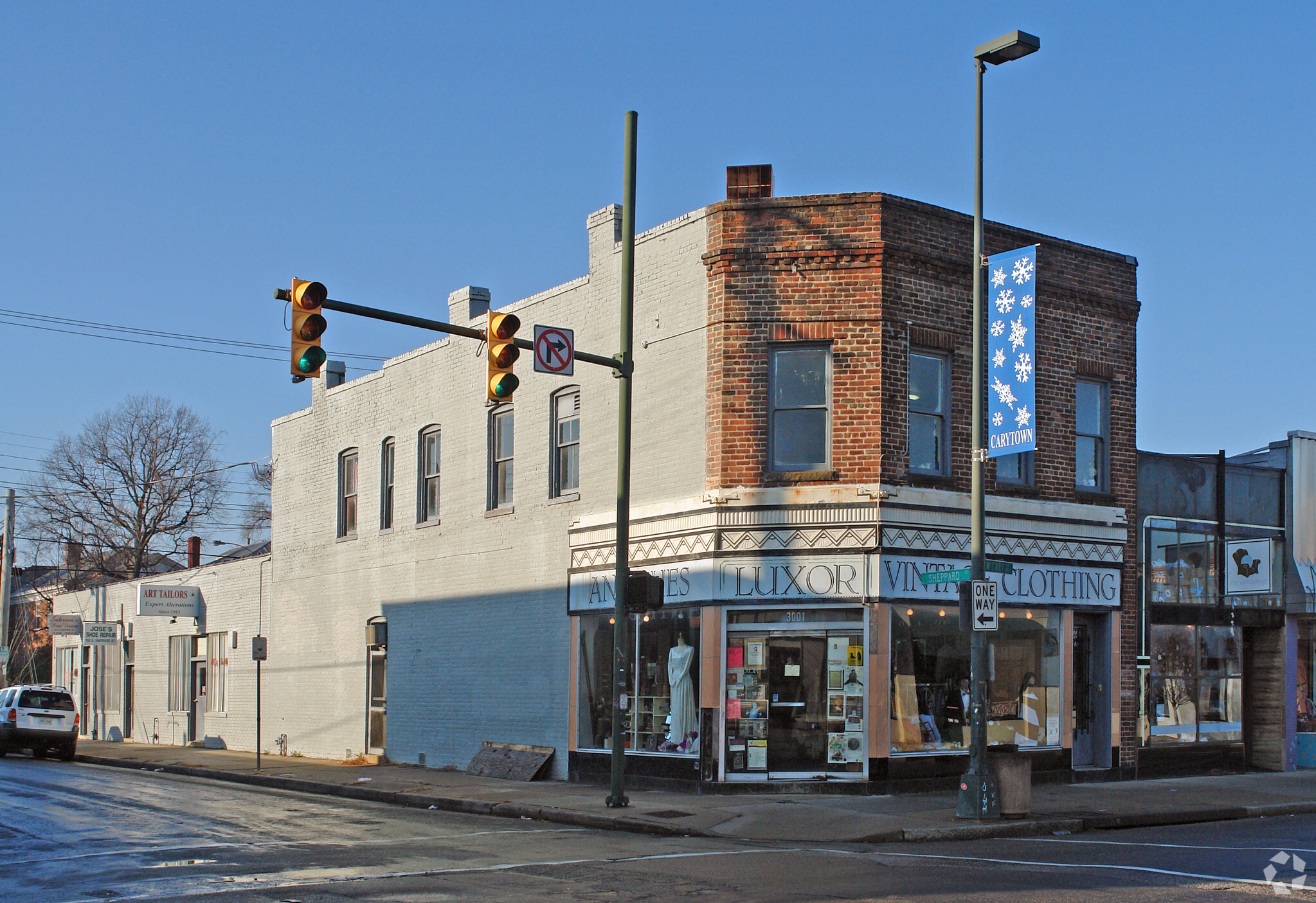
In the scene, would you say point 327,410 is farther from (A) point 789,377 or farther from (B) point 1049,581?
(B) point 1049,581

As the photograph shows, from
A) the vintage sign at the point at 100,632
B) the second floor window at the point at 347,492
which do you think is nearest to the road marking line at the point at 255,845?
the second floor window at the point at 347,492

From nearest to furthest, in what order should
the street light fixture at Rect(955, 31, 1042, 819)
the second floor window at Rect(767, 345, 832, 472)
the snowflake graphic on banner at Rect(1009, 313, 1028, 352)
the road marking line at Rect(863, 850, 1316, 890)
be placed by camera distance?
1. the road marking line at Rect(863, 850, 1316, 890)
2. the street light fixture at Rect(955, 31, 1042, 819)
3. the snowflake graphic on banner at Rect(1009, 313, 1028, 352)
4. the second floor window at Rect(767, 345, 832, 472)

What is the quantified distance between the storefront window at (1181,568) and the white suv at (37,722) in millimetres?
24093

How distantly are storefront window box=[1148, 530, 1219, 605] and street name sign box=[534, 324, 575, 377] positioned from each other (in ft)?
34.6

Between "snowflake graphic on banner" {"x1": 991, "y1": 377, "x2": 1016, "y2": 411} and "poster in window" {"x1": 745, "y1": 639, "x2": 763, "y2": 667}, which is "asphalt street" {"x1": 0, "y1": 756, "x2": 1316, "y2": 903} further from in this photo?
"snowflake graphic on banner" {"x1": 991, "y1": 377, "x2": 1016, "y2": 411}

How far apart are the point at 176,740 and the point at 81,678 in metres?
8.75

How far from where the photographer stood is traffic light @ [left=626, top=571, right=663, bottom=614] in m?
16.3

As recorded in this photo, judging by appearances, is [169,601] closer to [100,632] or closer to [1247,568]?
[100,632]

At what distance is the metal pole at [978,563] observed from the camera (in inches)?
583

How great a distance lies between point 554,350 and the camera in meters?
16.1

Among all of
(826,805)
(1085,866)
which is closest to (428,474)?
(826,805)

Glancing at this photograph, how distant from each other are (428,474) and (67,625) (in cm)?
2061

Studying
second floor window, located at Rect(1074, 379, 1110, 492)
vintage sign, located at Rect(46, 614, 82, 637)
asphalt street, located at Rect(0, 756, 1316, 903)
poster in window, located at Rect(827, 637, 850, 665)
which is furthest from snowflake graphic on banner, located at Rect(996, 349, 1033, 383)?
vintage sign, located at Rect(46, 614, 82, 637)

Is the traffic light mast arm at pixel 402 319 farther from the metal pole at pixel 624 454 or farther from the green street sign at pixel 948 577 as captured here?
the green street sign at pixel 948 577
